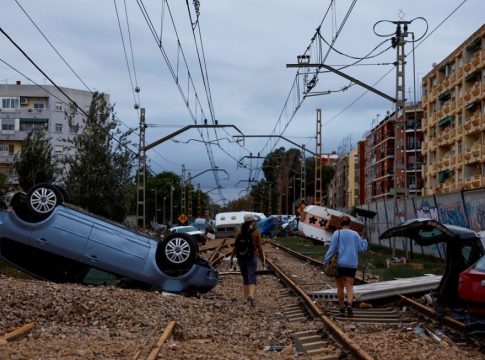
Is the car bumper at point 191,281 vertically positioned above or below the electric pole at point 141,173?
below

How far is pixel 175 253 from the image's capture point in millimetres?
14523

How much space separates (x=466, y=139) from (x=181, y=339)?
6444 cm

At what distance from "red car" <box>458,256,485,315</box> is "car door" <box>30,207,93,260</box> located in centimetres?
733

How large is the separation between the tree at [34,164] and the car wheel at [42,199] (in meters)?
23.3

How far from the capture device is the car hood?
1125 centimetres

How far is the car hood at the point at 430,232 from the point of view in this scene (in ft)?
36.9

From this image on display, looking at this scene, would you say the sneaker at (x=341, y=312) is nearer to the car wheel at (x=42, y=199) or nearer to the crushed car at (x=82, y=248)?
the crushed car at (x=82, y=248)

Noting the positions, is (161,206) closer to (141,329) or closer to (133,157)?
(133,157)

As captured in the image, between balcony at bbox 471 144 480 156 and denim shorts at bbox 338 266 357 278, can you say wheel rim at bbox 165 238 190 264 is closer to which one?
denim shorts at bbox 338 266 357 278

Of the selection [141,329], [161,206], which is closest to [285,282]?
[141,329]

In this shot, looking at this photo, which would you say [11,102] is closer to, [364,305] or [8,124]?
[8,124]

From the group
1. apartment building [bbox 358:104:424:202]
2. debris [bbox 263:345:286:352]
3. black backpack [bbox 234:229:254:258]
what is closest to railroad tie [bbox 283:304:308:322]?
black backpack [bbox 234:229:254:258]

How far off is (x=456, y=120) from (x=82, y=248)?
6448 cm

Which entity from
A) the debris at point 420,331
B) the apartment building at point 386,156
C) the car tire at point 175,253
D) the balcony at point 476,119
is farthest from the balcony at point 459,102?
the debris at point 420,331
